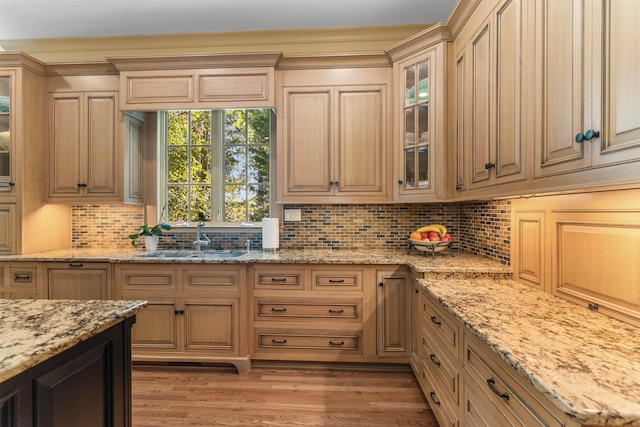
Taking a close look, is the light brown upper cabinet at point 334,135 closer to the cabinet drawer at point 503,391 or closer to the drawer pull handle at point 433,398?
the drawer pull handle at point 433,398

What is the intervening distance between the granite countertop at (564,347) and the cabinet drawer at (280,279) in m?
1.08

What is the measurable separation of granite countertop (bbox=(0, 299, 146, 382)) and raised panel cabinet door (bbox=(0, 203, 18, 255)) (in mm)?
1805

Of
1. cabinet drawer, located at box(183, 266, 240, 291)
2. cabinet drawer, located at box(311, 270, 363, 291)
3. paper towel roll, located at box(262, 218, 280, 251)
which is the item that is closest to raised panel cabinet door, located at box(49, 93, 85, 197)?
cabinet drawer, located at box(183, 266, 240, 291)

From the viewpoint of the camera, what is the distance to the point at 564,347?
96cm

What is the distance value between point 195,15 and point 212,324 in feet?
8.30

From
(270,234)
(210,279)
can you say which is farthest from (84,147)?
(270,234)

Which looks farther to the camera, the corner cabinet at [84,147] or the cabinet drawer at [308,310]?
the corner cabinet at [84,147]

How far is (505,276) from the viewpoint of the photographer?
6.37 ft

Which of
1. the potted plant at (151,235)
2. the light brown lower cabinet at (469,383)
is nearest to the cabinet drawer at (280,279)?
the light brown lower cabinet at (469,383)

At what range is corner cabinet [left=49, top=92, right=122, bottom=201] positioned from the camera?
271cm

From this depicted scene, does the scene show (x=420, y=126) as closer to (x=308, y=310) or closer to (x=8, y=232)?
(x=308, y=310)

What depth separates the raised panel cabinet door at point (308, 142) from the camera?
2605 mm

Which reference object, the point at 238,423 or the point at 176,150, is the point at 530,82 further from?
the point at 176,150

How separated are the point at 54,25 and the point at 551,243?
4.16 metres
